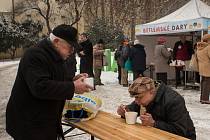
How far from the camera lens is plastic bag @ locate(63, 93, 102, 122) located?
3.80 m

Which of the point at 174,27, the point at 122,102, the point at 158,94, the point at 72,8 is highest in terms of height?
the point at 72,8

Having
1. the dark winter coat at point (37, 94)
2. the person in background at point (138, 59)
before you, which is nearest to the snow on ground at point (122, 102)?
the person in background at point (138, 59)

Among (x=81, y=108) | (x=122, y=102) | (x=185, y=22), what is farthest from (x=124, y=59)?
(x=81, y=108)

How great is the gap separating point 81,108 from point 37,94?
3.84ft

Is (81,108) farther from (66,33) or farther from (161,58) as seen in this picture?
(161,58)

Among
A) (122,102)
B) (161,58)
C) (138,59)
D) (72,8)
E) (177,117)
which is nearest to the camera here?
(177,117)

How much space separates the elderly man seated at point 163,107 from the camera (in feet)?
10.0

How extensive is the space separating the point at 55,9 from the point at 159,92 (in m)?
46.1

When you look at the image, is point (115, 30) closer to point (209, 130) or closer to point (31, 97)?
point (209, 130)

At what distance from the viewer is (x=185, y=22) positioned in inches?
423

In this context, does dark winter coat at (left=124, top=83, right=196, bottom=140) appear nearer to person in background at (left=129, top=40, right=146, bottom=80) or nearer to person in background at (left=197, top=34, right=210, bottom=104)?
person in background at (left=197, top=34, right=210, bottom=104)

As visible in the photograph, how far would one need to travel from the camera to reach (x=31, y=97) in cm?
280

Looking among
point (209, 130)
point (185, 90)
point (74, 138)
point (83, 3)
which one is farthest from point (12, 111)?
point (83, 3)

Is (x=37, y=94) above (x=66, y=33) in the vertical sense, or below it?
below
